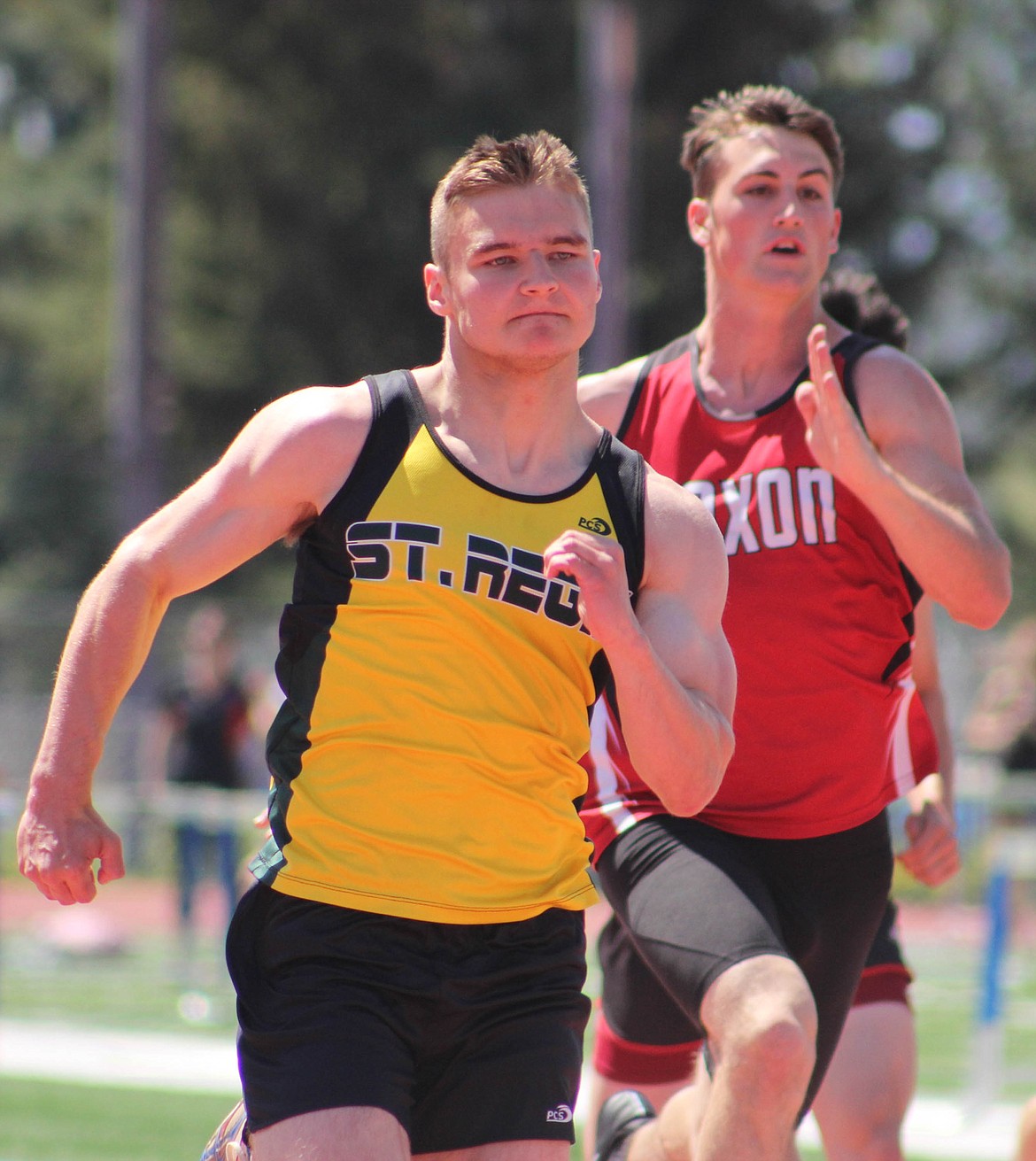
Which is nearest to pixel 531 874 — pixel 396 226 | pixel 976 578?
pixel 976 578

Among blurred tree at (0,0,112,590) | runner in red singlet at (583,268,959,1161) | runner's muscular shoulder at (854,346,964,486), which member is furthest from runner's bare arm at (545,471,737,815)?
blurred tree at (0,0,112,590)

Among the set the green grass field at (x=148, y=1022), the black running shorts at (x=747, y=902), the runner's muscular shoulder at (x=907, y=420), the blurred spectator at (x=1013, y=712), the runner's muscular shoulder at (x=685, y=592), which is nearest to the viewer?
the runner's muscular shoulder at (x=685, y=592)

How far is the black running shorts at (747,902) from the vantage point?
3.91 metres

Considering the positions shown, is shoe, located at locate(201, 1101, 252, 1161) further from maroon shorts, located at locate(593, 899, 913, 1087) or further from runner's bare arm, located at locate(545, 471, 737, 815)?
maroon shorts, located at locate(593, 899, 913, 1087)

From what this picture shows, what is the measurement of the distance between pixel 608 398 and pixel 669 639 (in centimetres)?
131

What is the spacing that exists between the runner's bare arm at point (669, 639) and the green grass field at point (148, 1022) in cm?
432

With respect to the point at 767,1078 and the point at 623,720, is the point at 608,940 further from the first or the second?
the point at 623,720

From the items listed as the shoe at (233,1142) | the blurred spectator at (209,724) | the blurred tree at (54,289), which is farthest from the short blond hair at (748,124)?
the blurred tree at (54,289)

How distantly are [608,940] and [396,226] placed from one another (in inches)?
1015

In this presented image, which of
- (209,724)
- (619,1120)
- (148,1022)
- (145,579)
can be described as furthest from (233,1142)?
(209,724)

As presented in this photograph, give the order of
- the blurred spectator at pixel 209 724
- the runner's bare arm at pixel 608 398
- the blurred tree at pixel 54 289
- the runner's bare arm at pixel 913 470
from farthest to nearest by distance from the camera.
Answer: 1. the blurred tree at pixel 54 289
2. the blurred spectator at pixel 209 724
3. the runner's bare arm at pixel 608 398
4. the runner's bare arm at pixel 913 470

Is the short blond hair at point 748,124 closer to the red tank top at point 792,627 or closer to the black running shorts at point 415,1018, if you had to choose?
the red tank top at point 792,627

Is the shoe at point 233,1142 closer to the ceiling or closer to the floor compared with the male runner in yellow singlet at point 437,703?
closer to the floor

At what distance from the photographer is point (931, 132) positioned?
102 ft
